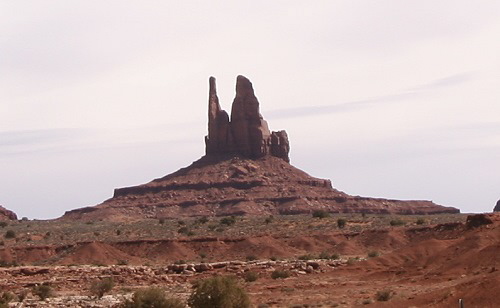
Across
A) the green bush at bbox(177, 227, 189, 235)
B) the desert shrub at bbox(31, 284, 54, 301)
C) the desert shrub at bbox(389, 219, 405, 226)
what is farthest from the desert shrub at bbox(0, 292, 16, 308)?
the desert shrub at bbox(389, 219, 405, 226)

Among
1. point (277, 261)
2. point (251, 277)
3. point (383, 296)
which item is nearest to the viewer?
point (383, 296)

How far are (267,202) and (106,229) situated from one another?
3069 centimetres

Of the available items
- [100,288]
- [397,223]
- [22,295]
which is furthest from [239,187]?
[22,295]

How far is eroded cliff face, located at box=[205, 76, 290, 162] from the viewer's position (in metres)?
139

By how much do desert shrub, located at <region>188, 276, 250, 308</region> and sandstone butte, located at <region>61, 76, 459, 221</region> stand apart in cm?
8267

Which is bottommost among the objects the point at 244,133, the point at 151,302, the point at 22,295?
the point at 151,302

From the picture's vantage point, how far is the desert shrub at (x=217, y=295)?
3659 cm

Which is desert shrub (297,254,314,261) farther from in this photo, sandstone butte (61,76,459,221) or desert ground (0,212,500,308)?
sandstone butte (61,76,459,221)

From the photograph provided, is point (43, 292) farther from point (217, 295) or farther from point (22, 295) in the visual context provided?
point (217, 295)

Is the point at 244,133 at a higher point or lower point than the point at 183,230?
higher

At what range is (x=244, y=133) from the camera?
455 ft

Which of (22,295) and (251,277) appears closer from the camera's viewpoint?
(22,295)

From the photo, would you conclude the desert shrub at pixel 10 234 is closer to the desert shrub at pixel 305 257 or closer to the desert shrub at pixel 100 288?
the desert shrub at pixel 305 257

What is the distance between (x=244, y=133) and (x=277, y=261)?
7284cm
